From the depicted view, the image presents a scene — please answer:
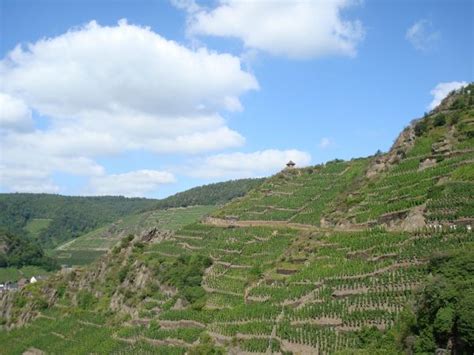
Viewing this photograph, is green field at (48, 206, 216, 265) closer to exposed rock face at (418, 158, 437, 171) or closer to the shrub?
the shrub

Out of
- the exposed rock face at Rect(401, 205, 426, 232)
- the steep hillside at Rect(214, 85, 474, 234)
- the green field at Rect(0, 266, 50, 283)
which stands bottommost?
the green field at Rect(0, 266, 50, 283)

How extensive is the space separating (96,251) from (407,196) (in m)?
141

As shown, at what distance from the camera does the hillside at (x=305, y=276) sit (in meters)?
31.8

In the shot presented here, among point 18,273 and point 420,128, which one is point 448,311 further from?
point 18,273

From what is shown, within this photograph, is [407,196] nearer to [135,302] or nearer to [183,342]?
[183,342]

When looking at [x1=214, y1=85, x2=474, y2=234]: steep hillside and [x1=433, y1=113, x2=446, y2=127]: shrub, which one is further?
[x1=433, y1=113, x2=446, y2=127]: shrub

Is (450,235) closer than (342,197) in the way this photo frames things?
Yes

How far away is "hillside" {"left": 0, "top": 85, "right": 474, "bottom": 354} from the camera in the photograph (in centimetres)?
3184

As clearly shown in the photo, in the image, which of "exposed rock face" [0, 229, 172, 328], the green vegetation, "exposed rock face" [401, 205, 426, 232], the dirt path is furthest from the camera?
"exposed rock face" [0, 229, 172, 328]

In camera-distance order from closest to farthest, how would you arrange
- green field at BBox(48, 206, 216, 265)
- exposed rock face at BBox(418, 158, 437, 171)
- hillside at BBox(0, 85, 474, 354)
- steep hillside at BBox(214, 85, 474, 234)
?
hillside at BBox(0, 85, 474, 354) < steep hillside at BBox(214, 85, 474, 234) < exposed rock face at BBox(418, 158, 437, 171) < green field at BBox(48, 206, 216, 265)

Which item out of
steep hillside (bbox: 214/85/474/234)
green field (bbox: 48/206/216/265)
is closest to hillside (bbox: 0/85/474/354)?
steep hillside (bbox: 214/85/474/234)

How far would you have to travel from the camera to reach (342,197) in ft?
209

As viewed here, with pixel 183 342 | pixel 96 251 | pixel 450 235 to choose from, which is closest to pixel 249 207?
pixel 183 342

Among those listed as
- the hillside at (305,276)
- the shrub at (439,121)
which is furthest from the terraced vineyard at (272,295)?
the shrub at (439,121)
